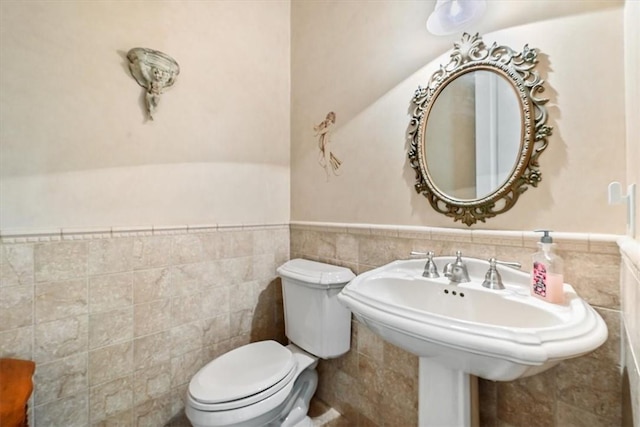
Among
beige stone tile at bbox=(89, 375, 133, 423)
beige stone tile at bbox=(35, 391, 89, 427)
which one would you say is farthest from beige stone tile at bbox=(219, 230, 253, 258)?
beige stone tile at bbox=(35, 391, 89, 427)

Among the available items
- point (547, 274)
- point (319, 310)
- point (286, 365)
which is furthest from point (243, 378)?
point (547, 274)

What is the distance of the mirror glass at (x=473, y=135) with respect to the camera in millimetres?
970

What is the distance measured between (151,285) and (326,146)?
3.78 ft

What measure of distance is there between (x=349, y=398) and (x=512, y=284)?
1.03 metres

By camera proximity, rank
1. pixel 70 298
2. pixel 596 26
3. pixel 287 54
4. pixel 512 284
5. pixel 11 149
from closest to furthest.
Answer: pixel 596 26 < pixel 512 284 < pixel 11 149 < pixel 70 298 < pixel 287 54

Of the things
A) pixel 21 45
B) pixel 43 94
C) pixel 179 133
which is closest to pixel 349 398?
pixel 179 133

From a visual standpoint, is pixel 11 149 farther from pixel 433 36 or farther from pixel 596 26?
pixel 596 26

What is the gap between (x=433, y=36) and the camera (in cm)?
117

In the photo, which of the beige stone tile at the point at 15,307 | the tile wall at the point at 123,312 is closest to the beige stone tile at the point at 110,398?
the tile wall at the point at 123,312

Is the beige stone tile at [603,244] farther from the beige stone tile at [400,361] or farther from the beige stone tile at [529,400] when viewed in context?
the beige stone tile at [400,361]

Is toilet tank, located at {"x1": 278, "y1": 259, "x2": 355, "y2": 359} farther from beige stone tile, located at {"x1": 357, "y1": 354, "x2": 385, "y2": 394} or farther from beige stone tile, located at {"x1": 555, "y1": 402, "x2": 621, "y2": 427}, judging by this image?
beige stone tile, located at {"x1": 555, "y1": 402, "x2": 621, "y2": 427}

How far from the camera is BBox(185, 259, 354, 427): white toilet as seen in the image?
1066mm

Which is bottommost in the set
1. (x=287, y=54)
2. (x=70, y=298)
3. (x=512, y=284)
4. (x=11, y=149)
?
(x=70, y=298)

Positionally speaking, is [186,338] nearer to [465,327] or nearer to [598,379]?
[465,327]
